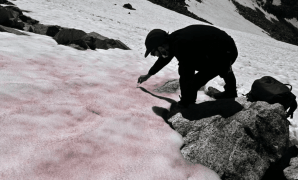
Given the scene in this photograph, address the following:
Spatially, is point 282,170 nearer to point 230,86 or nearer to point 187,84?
point 230,86

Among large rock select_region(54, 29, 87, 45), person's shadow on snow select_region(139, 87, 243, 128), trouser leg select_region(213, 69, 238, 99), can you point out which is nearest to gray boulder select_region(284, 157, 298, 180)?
person's shadow on snow select_region(139, 87, 243, 128)

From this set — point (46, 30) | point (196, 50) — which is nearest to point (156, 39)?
point (196, 50)

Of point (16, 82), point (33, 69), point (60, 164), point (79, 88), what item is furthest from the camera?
point (33, 69)

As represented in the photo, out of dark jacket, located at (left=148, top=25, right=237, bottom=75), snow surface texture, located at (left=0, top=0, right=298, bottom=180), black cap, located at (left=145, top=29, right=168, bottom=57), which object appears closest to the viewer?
snow surface texture, located at (left=0, top=0, right=298, bottom=180)

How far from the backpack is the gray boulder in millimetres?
709

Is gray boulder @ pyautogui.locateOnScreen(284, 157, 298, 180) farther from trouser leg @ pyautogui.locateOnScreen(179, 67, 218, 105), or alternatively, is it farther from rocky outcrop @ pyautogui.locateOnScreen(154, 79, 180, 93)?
rocky outcrop @ pyautogui.locateOnScreen(154, 79, 180, 93)

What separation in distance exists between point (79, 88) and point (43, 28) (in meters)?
4.44

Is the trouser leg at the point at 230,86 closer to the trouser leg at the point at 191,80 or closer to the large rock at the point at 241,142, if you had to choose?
the trouser leg at the point at 191,80

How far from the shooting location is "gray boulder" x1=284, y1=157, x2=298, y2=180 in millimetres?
2052

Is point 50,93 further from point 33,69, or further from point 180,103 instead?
point 180,103

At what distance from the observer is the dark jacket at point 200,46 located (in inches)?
99.0

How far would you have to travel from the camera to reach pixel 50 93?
2844 mm

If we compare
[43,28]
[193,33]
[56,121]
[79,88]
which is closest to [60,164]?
[56,121]

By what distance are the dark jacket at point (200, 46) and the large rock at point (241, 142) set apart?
787 mm
